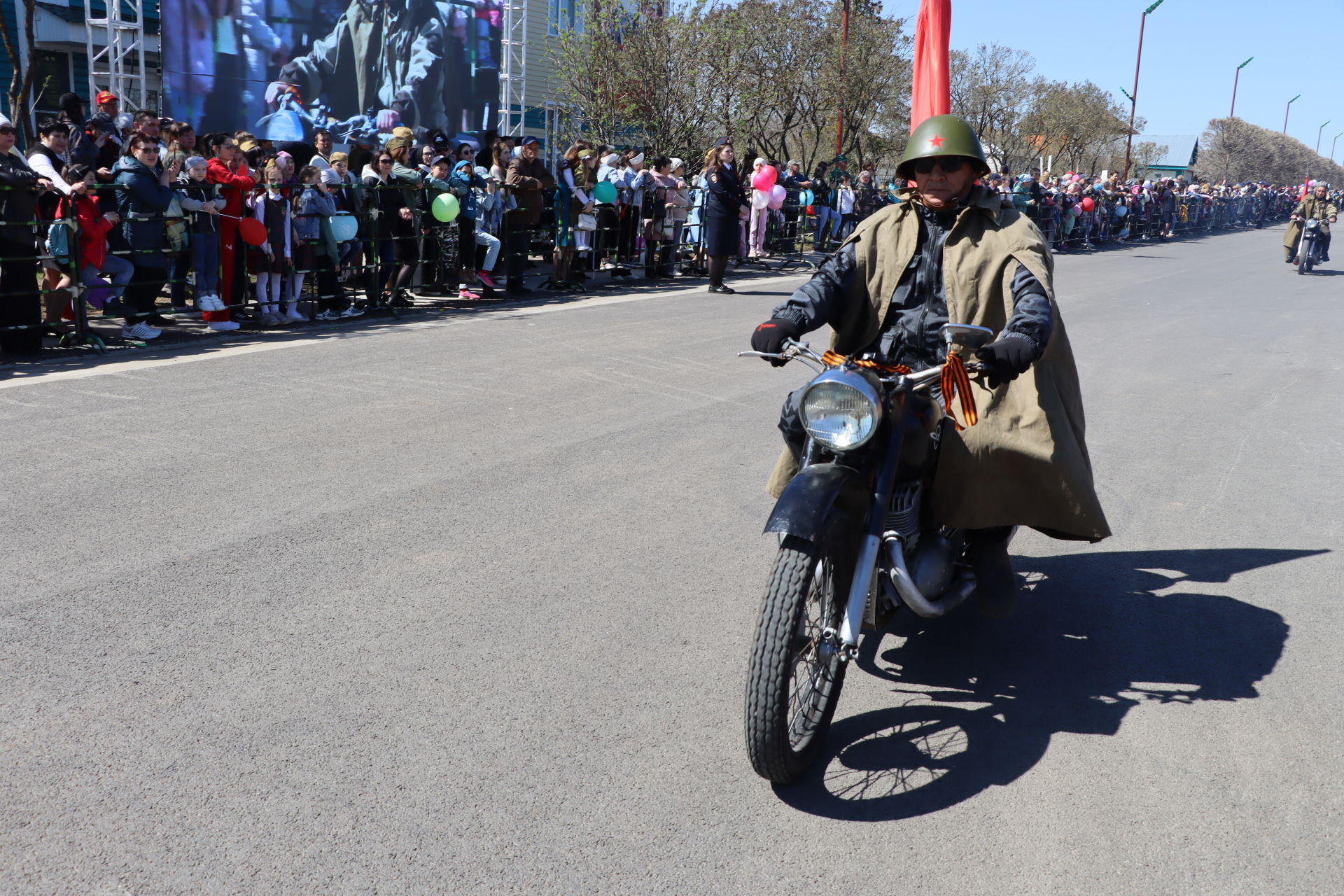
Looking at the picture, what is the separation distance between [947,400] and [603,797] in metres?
1.46

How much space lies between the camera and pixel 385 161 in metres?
13.2

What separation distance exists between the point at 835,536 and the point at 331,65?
2256 cm

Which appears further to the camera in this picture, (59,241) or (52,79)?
(52,79)

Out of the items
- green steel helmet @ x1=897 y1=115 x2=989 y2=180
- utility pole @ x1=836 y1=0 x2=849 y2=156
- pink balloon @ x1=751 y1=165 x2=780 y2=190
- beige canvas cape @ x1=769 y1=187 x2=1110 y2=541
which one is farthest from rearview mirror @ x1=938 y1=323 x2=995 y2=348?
utility pole @ x1=836 y1=0 x2=849 y2=156

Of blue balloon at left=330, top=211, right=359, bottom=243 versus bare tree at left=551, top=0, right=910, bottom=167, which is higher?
bare tree at left=551, top=0, right=910, bottom=167

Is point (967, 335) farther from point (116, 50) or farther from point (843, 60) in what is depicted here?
point (843, 60)

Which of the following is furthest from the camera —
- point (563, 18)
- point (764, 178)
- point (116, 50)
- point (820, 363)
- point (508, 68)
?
point (563, 18)

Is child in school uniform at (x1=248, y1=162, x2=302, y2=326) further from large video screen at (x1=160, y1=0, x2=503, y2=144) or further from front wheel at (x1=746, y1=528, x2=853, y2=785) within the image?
large video screen at (x1=160, y1=0, x2=503, y2=144)

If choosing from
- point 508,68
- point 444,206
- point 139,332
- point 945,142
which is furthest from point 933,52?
point 508,68

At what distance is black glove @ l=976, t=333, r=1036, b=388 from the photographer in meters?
3.48

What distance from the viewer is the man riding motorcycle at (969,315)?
4.00 m

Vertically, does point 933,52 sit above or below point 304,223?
above

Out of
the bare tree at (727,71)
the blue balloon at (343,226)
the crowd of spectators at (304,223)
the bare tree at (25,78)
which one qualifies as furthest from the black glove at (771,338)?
the bare tree at (727,71)

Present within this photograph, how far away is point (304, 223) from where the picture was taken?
12016 mm
